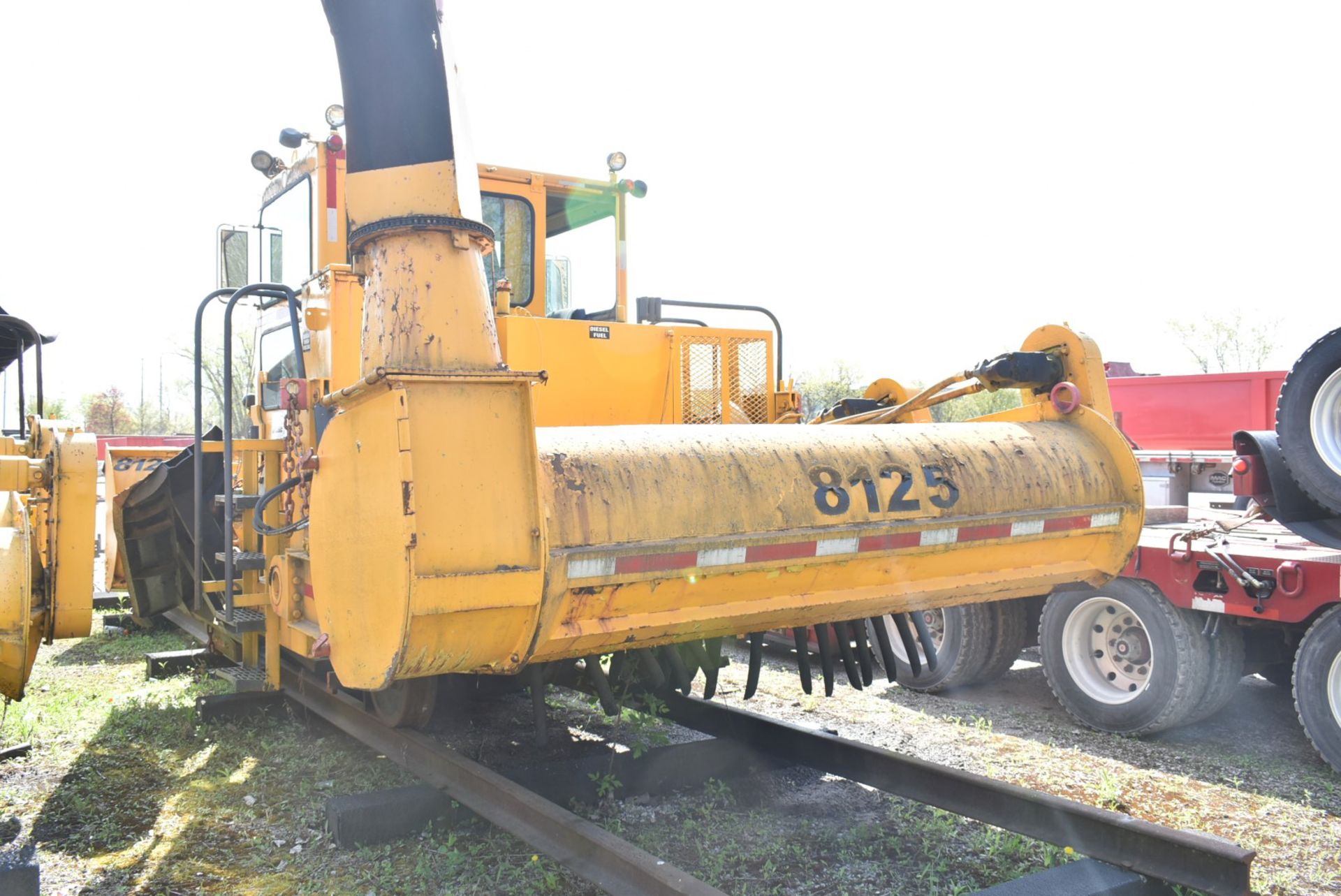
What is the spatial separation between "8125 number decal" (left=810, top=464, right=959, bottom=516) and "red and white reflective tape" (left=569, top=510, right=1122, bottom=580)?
3.4 inches

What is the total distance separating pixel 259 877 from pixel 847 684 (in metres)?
4.22

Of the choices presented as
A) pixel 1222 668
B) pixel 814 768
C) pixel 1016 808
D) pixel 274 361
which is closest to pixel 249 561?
pixel 274 361

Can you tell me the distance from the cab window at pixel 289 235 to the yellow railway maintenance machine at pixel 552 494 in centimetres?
129

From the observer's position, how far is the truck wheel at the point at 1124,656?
18.4 feet

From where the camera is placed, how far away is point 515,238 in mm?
6008

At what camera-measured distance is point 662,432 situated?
3.40 m

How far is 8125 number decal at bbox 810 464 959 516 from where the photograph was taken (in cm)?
340

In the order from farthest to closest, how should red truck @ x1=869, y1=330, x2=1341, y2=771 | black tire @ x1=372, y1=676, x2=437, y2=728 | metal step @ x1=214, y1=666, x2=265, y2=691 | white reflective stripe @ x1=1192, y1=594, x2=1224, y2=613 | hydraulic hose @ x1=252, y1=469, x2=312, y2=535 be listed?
white reflective stripe @ x1=1192, y1=594, x2=1224, y2=613 → metal step @ x1=214, y1=666, x2=265, y2=691 → red truck @ x1=869, y1=330, x2=1341, y2=771 → black tire @ x1=372, y1=676, x2=437, y2=728 → hydraulic hose @ x1=252, y1=469, x2=312, y2=535

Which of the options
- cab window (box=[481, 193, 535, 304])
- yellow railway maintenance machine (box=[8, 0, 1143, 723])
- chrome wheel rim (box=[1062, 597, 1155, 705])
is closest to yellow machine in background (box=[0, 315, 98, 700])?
yellow railway maintenance machine (box=[8, 0, 1143, 723])

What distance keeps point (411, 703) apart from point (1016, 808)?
2439mm

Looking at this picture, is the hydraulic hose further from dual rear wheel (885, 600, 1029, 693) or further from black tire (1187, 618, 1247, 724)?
black tire (1187, 618, 1247, 724)

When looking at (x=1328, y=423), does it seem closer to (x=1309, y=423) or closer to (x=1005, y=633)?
(x=1309, y=423)

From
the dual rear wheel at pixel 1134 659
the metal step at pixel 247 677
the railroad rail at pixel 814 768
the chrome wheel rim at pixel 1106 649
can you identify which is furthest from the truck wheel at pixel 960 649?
the metal step at pixel 247 677

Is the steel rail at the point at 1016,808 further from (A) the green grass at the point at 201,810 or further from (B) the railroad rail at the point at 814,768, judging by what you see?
(A) the green grass at the point at 201,810
